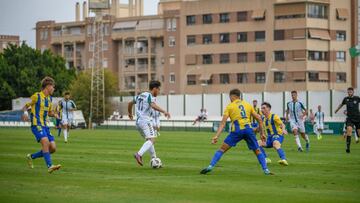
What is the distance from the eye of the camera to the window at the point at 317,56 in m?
116

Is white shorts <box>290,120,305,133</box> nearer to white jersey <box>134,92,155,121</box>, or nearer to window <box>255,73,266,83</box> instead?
white jersey <box>134,92,155,121</box>

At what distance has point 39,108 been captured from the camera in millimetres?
22078

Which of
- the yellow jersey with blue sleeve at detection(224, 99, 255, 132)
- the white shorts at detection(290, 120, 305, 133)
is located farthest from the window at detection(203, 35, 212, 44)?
the yellow jersey with blue sleeve at detection(224, 99, 255, 132)

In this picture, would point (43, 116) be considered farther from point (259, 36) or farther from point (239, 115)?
point (259, 36)

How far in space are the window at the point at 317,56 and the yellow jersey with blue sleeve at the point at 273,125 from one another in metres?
89.2

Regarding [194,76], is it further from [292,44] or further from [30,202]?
[30,202]

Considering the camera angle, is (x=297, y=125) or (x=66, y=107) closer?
(x=297, y=125)

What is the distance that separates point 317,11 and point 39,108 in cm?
9627

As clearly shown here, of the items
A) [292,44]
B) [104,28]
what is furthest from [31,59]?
[292,44]

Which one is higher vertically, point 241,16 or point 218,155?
point 241,16

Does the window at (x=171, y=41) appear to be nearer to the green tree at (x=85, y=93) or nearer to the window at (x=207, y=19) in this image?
the window at (x=207, y=19)

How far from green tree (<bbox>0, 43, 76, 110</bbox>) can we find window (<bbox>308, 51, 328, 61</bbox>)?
3235cm

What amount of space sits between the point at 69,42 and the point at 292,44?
142 ft

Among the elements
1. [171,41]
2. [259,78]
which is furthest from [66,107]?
[171,41]
